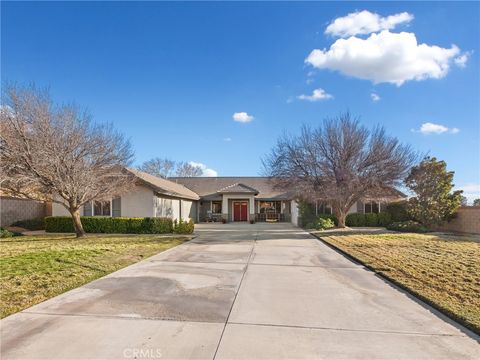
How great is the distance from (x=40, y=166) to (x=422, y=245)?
16.3 meters

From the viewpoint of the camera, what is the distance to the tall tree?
810 inches

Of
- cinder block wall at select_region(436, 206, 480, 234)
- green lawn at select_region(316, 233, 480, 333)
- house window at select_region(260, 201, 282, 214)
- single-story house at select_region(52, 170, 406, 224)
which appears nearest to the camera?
green lawn at select_region(316, 233, 480, 333)

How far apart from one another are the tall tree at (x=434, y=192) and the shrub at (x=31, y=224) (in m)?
23.6

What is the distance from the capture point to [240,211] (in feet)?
121

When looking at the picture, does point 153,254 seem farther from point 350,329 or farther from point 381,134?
point 381,134

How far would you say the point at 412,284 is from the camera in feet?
24.0

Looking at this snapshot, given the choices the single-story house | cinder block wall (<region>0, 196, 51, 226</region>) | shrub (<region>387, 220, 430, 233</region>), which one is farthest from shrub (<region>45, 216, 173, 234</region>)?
shrub (<region>387, 220, 430, 233</region>)

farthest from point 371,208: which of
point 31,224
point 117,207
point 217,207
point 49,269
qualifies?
point 49,269

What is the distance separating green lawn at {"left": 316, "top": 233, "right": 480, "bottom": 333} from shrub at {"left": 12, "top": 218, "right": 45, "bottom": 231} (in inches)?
722

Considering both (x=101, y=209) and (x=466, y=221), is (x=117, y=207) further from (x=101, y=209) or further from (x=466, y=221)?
(x=466, y=221)

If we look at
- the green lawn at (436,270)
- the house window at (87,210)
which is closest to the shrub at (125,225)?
the house window at (87,210)

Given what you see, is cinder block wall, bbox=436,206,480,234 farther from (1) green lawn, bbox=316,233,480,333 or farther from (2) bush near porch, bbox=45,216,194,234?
(2) bush near porch, bbox=45,216,194,234

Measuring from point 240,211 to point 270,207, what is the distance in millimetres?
3690

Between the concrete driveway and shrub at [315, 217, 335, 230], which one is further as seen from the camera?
shrub at [315, 217, 335, 230]
